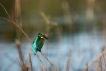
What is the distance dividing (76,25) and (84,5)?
3.53 meters

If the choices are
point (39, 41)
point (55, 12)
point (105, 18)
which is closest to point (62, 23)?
point (55, 12)

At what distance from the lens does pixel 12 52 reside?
521 cm

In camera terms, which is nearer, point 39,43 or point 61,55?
point 39,43

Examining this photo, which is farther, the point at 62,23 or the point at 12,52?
the point at 62,23

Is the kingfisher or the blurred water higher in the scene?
the kingfisher

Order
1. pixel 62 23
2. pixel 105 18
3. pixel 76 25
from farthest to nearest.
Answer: pixel 62 23 < pixel 76 25 < pixel 105 18

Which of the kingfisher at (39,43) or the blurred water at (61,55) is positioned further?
the blurred water at (61,55)

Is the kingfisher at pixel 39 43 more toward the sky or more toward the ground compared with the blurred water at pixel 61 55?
more toward the sky

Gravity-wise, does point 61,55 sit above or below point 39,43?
below

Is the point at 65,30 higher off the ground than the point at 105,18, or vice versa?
the point at 105,18

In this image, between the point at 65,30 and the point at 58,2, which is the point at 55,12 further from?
the point at 65,30

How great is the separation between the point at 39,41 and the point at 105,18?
2276 mm

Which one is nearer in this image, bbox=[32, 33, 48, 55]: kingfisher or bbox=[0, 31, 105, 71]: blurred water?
bbox=[32, 33, 48, 55]: kingfisher

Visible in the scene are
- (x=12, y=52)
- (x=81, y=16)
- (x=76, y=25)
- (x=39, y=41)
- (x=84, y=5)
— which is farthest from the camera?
(x=84, y=5)
